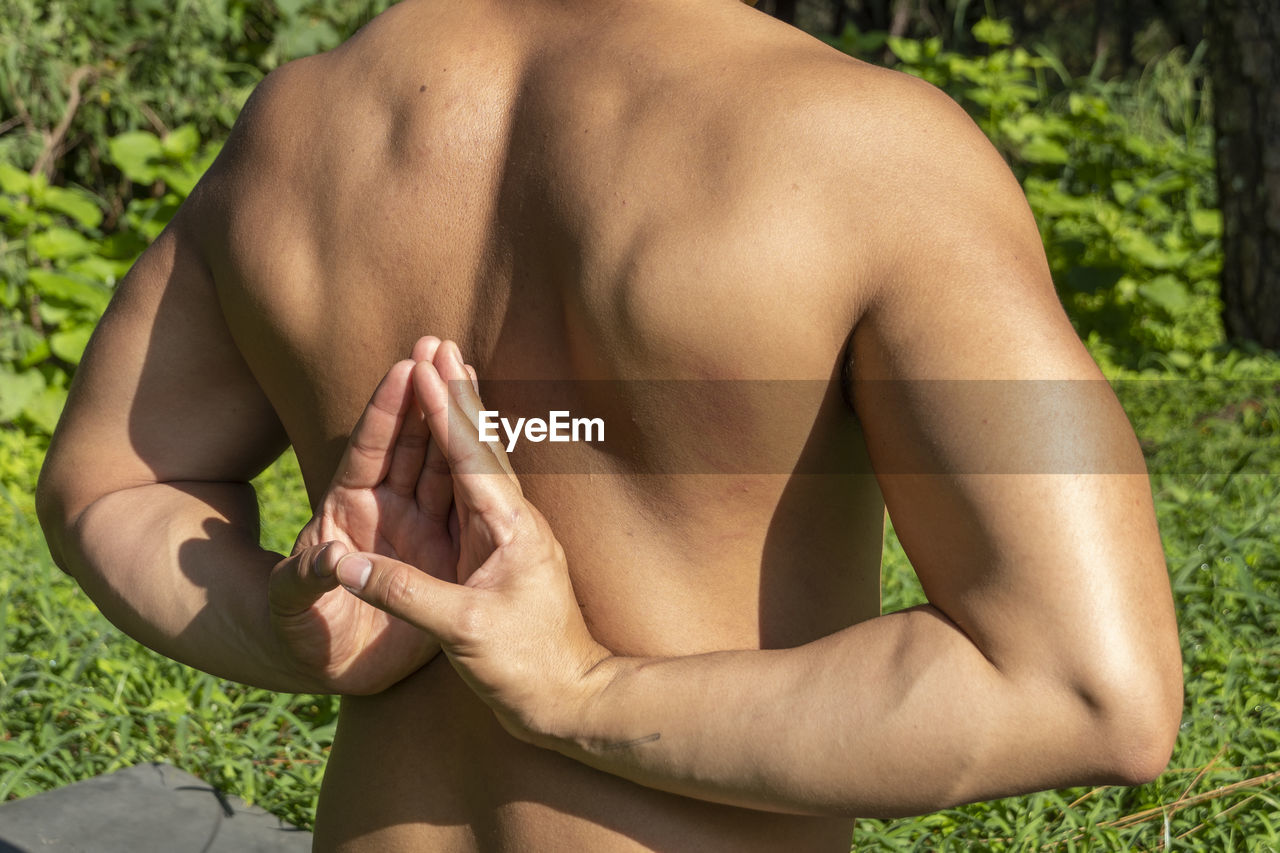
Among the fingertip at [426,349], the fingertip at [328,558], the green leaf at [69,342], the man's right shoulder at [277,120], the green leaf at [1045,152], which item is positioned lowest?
the green leaf at [69,342]

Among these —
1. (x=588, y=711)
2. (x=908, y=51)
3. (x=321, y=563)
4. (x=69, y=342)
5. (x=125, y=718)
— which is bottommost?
(x=69, y=342)

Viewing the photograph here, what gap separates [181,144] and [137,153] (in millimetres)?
190

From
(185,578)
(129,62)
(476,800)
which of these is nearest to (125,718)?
(185,578)

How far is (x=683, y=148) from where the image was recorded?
994 mm

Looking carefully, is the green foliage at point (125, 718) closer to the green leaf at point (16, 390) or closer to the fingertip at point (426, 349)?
the green leaf at point (16, 390)

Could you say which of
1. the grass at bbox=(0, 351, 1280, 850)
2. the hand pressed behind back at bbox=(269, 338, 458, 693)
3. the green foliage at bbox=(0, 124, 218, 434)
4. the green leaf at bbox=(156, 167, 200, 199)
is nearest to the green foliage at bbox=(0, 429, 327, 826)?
the grass at bbox=(0, 351, 1280, 850)

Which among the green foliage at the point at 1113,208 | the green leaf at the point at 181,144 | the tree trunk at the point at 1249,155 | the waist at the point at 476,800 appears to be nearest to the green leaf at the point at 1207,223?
the green foliage at the point at 1113,208

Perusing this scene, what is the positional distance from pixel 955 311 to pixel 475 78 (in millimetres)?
474

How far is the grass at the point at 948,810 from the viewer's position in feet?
8.00

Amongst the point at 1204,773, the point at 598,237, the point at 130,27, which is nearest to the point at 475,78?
the point at 598,237

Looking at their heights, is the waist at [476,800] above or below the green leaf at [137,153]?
above

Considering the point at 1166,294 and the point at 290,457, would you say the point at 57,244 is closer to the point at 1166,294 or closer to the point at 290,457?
the point at 290,457

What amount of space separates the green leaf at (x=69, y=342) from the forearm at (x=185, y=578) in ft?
13.1

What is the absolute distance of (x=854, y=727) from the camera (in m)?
0.97
